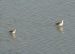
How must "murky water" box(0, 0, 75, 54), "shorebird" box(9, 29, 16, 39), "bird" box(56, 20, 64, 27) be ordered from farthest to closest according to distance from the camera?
"bird" box(56, 20, 64, 27), "shorebird" box(9, 29, 16, 39), "murky water" box(0, 0, 75, 54)

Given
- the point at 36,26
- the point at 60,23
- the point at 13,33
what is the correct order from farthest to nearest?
the point at 36,26
the point at 60,23
the point at 13,33

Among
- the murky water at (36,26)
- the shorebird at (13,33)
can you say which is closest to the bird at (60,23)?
the murky water at (36,26)

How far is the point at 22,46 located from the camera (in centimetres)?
2909

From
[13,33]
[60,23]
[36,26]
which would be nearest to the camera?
[13,33]

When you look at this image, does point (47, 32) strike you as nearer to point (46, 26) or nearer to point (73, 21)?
point (46, 26)

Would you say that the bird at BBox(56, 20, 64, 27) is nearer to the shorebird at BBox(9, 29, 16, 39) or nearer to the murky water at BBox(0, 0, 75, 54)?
the murky water at BBox(0, 0, 75, 54)

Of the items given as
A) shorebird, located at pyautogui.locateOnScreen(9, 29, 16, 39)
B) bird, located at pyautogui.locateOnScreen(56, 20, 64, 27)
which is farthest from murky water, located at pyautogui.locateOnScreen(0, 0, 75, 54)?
bird, located at pyautogui.locateOnScreen(56, 20, 64, 27)

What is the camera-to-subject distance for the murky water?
94.9 feet

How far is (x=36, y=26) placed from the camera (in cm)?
3145

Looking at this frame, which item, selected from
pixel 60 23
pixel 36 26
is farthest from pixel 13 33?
pixel 60 23

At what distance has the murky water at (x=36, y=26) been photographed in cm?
2892

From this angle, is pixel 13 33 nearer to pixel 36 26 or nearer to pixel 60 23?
pixel 36 26

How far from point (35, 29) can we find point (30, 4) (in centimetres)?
425

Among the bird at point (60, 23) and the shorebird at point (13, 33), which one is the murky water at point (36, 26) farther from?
the bird at point (60, 23)
